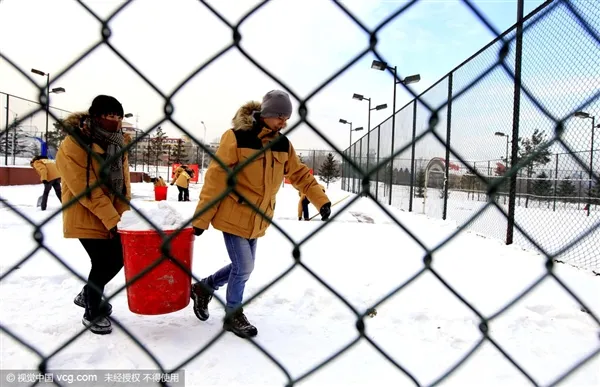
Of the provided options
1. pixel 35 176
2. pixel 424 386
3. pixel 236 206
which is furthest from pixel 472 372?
pixel 35 176

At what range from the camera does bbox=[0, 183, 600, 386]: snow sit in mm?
2279

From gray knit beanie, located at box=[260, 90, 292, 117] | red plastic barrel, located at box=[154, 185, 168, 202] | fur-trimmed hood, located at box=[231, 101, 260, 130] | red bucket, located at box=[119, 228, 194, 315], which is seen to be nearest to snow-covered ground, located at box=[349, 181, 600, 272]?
fur-trimmed hood, located at box=[231, 101, 260, 130]

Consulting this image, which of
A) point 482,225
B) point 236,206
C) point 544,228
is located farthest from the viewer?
point 544,228

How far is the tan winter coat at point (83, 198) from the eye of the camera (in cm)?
236

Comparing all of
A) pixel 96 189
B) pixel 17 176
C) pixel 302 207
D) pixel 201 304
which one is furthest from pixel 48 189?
pixel 17 176

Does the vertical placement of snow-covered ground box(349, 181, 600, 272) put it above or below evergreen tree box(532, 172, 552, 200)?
below

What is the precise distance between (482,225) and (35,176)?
713 inches

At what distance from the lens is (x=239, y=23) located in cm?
83

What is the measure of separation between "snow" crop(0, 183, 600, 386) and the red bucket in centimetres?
22

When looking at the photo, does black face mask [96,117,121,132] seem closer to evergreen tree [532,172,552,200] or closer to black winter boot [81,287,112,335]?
black winter boot [81,287,112,335]

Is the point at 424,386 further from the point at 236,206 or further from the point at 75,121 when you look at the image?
the point at 75,121

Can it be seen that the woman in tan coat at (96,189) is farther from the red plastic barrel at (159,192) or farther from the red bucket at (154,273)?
the red plastic barrel at (159,192)

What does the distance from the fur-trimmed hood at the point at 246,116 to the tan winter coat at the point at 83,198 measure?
0.80 m

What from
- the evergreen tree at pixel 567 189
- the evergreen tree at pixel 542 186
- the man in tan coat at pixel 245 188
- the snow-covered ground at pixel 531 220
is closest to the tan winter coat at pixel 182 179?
the snow-covered ground at pixel 531 220
